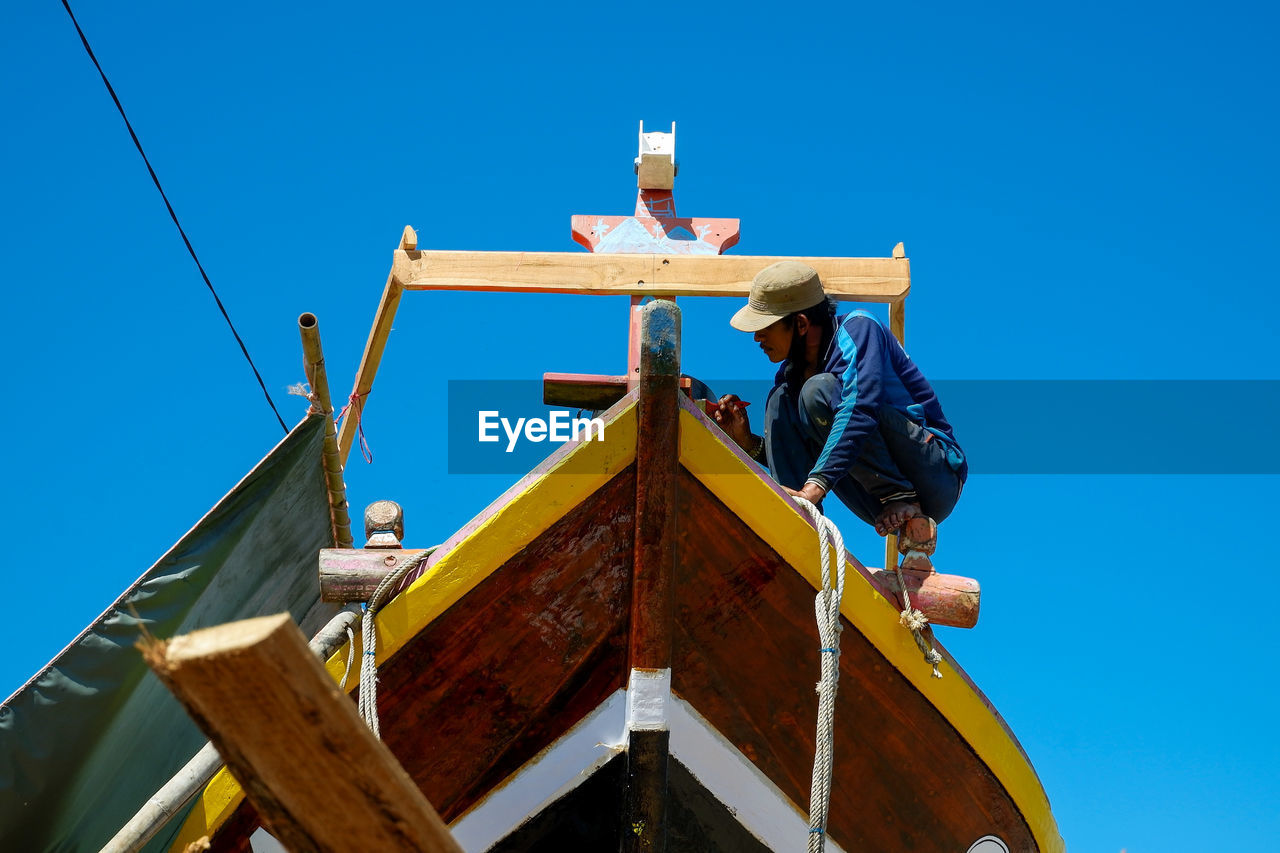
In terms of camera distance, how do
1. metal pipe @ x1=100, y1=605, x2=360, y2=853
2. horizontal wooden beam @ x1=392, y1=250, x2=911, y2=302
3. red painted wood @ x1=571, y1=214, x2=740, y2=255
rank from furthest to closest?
red painted wood @ x1=571, y1=214, x2=740, y2=255 < horizontal wooden beam @ x1=392, y1=250, x2=911, y2=302 < metal pipe @ x1=100, y1=605, x2=360, y2=853

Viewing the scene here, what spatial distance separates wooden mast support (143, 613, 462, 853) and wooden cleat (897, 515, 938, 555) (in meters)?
2.23

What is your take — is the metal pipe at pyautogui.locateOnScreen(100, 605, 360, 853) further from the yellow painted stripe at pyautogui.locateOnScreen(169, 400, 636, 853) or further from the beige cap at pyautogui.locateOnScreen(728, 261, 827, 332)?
the beige cap at pyautogui.locateOnScreen(728, 261, 827, 332)

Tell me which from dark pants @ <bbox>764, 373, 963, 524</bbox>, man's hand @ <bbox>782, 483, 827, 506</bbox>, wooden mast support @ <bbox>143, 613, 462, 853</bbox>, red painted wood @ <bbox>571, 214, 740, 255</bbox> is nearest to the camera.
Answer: wooden mast support @ <bbox>143, 613, 462, 853</bbox>

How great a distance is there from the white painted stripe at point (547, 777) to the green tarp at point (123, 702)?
0.91 m

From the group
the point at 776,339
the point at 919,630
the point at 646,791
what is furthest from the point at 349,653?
the point at 776,339

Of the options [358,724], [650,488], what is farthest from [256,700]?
[650,488]

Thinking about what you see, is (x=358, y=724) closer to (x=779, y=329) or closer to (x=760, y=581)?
(x=760, y=581)

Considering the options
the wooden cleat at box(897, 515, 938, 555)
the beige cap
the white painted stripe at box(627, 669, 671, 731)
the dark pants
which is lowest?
the white painted stripe at box(627, 669, 671, 731)

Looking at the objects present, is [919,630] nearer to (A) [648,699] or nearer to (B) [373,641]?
(A) [648,699]

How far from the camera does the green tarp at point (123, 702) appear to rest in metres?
3.34

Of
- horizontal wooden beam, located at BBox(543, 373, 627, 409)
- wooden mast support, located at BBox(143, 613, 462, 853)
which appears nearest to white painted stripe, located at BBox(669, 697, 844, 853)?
horizontal wooden beam, located at BBox(543, 373, 627, 409)

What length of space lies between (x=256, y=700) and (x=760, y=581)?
184 cm

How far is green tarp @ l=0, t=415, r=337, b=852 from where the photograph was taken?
11.0 ft

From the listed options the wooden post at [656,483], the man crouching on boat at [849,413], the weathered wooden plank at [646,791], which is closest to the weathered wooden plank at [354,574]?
the wooden post at [656,483]
